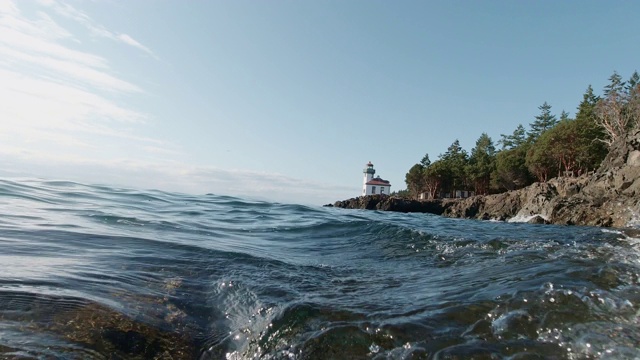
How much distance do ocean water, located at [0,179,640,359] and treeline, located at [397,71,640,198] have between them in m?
36.8

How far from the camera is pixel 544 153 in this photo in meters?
48.0

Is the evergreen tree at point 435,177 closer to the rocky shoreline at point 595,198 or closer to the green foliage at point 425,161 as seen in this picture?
the green foliage at point 425,161

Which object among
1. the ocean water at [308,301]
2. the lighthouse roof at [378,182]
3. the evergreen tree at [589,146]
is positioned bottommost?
the ocean water at [308,301]

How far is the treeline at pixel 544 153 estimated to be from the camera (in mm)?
38650

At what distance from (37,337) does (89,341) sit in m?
0.38

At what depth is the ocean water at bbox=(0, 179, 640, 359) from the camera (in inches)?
116

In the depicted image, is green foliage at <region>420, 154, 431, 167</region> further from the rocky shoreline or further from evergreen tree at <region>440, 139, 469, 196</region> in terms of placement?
the rocky shoreline

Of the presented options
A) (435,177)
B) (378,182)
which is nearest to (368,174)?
(378,182)

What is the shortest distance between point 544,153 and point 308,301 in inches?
2076

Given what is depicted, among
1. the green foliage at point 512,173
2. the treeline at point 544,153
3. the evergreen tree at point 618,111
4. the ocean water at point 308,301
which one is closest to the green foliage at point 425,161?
the treeline at point 544,153

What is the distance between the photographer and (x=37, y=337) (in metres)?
3.00

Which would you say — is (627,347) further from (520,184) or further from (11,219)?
(520,184)

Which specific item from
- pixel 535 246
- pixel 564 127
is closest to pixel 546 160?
pixel 564 127

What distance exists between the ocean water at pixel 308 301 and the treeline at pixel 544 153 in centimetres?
3678
